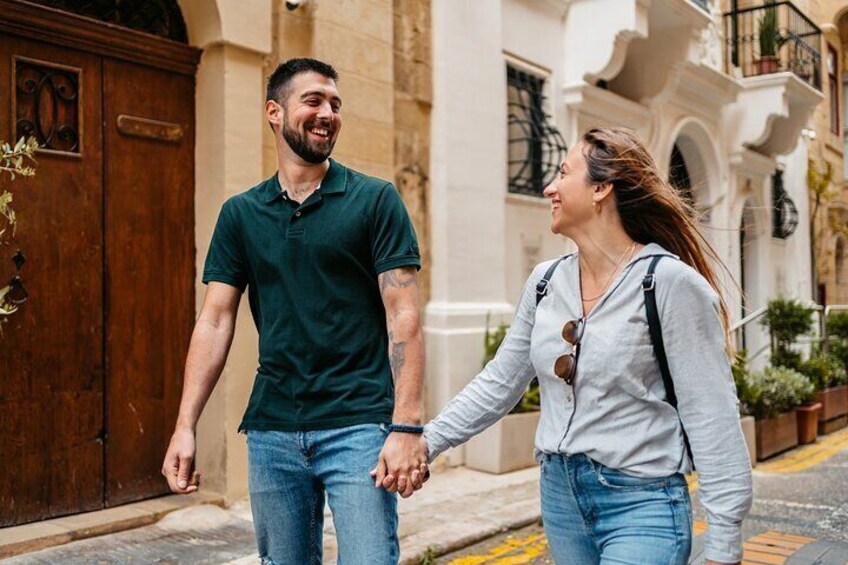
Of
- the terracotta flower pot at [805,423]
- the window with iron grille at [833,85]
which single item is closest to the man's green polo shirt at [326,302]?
the terracotta flower pot at [805,423]

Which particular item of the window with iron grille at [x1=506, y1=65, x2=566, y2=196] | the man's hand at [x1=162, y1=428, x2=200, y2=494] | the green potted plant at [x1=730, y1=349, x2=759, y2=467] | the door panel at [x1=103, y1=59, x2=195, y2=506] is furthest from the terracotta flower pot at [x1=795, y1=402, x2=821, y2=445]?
the man's hand at [x1=162, y1=428, x2=200, y2=494]

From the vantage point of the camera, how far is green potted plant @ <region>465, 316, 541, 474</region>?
24.5 ft

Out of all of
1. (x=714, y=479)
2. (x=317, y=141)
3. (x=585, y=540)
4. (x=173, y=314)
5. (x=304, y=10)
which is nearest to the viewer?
(x=714, y=479)

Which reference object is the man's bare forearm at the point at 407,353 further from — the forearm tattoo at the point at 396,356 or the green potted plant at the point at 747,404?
the green potted plant at the point at 747,404

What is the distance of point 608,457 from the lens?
90.0 inches

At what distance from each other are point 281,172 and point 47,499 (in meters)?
3.33

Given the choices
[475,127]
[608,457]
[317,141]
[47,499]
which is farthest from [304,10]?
[608,457]

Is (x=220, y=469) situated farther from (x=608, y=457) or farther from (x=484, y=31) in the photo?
(x=484, y=31)

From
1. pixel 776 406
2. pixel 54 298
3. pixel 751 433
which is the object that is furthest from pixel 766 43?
pixel 54 298

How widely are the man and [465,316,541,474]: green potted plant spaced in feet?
15.4

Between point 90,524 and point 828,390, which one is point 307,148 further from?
point 828,390

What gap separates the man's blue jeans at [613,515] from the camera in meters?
2.23

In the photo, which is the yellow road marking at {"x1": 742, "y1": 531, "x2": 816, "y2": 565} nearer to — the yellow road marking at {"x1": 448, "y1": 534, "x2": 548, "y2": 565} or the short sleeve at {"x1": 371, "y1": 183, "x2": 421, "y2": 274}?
the yellow road marking at {"x1": 448, "y1": 534, "x2": 548, "y2": 565}

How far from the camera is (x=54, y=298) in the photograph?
5.31 metres
